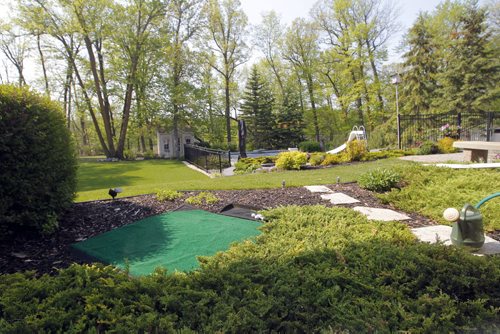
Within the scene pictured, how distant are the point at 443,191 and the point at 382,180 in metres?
0.99

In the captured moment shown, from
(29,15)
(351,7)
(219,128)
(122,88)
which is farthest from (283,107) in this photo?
(29,15)

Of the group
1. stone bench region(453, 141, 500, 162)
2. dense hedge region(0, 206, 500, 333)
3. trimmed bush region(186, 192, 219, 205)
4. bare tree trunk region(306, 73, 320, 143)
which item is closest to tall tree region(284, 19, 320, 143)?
bare tree trunk region(306, 73, 320, 143)

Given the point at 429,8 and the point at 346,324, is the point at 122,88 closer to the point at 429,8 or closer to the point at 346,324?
the point at 346,324

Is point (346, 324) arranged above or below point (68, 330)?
below

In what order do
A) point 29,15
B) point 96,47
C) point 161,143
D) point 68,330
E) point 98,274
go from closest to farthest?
point 68,330 < point 98,274 < point 29,15 < point 96,47 < point 161,143

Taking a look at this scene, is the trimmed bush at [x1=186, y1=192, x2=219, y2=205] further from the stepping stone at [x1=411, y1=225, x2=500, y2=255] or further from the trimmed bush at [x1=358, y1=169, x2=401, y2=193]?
the stepping stone at [x1=411, y1=225, x2=500, y2=255]

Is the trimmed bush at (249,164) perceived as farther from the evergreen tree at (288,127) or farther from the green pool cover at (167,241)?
the evergreen tree at (288,127)

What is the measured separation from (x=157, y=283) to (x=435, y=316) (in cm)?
168

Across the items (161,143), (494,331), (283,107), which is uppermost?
(283,107)

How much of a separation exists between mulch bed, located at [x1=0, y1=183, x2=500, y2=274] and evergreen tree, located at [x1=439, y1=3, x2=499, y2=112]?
13.9m

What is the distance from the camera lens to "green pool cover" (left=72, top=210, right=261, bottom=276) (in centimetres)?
285

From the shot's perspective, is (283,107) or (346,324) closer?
(346,324)

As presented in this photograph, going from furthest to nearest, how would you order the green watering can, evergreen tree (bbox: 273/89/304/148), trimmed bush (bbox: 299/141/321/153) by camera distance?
evergreen tree (bbox: 273/89/304/148) < trimmed bush (bbox: 299/141/321/153) < the green watering can

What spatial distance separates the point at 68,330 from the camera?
1.42 meters
